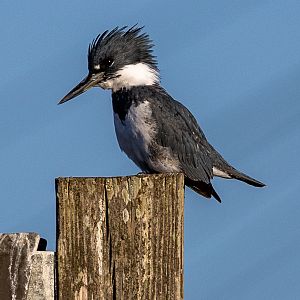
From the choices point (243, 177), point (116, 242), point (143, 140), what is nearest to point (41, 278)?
point (116, 242)

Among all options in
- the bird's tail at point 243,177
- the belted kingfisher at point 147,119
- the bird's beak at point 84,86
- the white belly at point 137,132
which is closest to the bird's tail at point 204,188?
the belted kingfisher at point 147,119

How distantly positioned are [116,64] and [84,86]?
32 centimetres

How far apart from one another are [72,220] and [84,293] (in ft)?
0.74

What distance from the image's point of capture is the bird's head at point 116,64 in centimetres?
614

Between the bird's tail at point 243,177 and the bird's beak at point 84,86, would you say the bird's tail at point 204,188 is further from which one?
the bird's beak at point 84,86

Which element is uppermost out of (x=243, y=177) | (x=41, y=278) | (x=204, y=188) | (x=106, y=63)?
(x=106, y=63)

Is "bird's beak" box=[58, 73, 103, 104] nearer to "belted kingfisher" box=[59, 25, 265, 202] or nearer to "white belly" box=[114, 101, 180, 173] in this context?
"belted kingfisher" box=[59, 25, 265, 202]

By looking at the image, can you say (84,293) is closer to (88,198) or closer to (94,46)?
(88,198)

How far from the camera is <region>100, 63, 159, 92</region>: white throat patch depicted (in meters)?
6.20

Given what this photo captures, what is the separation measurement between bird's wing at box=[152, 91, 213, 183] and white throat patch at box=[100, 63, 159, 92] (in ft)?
1.28

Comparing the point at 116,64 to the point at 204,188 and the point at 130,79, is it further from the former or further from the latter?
the point at 204,188

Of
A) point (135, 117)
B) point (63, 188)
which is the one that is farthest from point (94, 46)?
point (63, 188)

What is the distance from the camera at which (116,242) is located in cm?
241

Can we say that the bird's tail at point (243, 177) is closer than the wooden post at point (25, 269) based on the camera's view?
No
